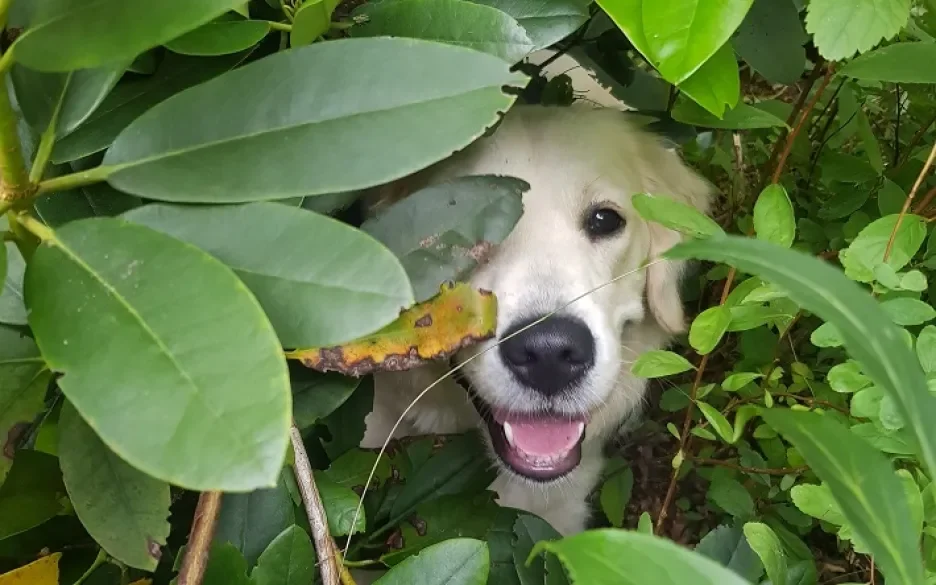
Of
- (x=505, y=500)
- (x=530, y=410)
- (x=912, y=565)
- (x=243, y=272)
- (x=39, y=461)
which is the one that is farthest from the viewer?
(x=505, y=500)

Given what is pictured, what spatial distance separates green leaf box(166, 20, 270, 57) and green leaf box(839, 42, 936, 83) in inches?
20.2

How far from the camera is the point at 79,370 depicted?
0.39 metres

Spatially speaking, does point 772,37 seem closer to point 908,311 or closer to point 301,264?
point 908,311

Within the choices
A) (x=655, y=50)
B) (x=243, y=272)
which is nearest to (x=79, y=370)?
(x=243, y=272)

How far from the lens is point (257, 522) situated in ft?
2.20

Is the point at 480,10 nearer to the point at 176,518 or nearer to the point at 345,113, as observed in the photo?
the point at 345,113

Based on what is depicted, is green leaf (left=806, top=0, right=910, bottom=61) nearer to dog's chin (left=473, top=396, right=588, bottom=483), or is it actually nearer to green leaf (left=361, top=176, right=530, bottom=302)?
green leaf (left=361, top=176, right=530, bottom=302)

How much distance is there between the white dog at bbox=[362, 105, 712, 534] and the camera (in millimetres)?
1072

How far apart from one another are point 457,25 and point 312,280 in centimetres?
28

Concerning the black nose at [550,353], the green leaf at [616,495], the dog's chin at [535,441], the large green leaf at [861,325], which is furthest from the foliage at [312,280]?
the green leaf at [616,495]

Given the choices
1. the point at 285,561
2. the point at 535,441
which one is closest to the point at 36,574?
the point at 285,561

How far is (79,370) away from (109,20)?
0.20m

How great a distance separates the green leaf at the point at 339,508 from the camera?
2.40 ft

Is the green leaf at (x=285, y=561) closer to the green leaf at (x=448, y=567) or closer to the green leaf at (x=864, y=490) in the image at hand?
the green leaf at (x=448, y=567)
